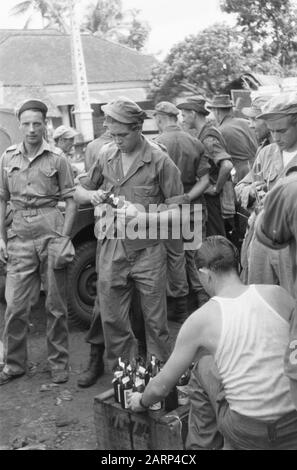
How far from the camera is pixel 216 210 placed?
662 centimetres

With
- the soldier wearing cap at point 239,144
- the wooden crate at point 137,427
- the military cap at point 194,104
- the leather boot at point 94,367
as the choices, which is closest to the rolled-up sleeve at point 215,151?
the military cap at point 194,104

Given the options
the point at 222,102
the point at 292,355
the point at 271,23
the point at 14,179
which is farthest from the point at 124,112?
the point at 271,23

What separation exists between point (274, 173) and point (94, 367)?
1.95m

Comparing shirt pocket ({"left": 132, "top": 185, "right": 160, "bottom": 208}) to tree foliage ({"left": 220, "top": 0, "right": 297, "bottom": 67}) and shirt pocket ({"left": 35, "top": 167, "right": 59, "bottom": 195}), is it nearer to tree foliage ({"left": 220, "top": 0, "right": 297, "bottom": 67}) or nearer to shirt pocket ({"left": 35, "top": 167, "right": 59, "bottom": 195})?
shirt pocket ({"left": 35, "top": 167, "right": 59, "bottom": 195})

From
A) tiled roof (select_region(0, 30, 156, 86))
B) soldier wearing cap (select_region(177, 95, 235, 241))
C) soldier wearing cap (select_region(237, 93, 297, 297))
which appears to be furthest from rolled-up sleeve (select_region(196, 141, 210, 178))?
tiled roof (select_region(0, 30, 156, 86))

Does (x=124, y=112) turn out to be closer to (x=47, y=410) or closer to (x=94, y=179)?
(x=94, y=179)

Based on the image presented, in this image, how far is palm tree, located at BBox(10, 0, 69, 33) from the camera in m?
42.9

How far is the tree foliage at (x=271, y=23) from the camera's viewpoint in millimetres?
23453

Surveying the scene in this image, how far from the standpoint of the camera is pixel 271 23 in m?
24.1

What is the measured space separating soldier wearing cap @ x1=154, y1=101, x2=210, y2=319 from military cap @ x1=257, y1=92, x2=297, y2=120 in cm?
266

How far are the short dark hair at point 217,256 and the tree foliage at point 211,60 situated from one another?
22660 mm

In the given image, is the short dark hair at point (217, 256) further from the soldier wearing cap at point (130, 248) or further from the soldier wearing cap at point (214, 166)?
the soldier wearing cap at point (214, 166)

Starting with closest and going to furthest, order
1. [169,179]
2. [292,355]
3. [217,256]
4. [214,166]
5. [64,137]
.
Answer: [292,355]
[217,256]
[169,179]
[214,166]
[64,137]
